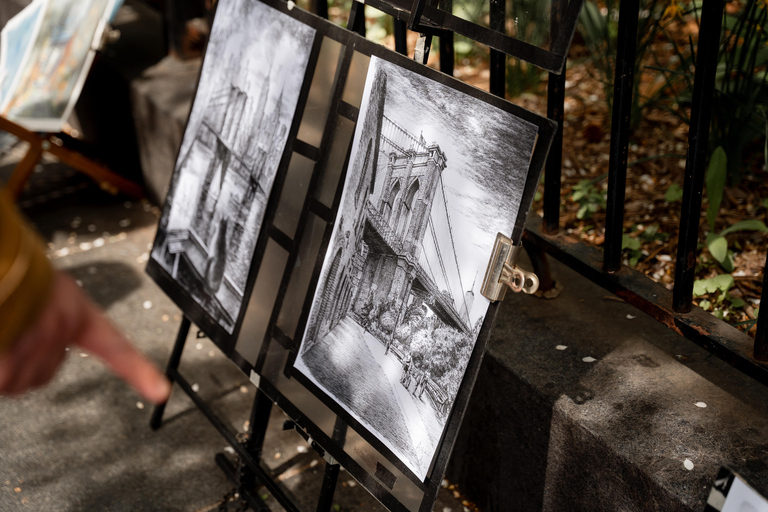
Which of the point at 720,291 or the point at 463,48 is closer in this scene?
the point at 720,291

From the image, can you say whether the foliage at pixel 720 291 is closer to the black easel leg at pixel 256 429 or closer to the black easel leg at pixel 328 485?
the black easel leg at pixel 328 485

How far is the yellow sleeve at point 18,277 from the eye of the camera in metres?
0.56

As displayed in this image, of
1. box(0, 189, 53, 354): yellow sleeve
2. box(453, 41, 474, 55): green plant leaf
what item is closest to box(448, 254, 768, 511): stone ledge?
box(0, 189, 53, 354): yellow sleeve

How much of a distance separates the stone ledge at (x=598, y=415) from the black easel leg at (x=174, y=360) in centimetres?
90

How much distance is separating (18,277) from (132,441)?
179cm

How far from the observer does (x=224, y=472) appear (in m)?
2.03

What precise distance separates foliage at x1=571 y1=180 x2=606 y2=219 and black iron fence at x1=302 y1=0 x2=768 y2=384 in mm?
574

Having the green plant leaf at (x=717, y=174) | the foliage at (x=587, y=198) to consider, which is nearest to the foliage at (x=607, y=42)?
the foliage at (x=587, y=198)

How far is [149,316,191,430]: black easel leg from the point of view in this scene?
2059 millimetres

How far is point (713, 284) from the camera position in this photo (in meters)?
1.81

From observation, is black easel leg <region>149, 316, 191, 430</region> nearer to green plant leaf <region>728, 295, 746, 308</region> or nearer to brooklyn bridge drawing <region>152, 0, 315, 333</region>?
brooklyn bridge drawing <region>152, 0, 315, 333</region>

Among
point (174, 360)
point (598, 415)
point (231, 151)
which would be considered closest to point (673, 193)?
point (598, 415)

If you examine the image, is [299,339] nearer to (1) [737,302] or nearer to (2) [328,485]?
(2) [328,485]

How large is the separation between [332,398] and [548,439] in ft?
1.77
